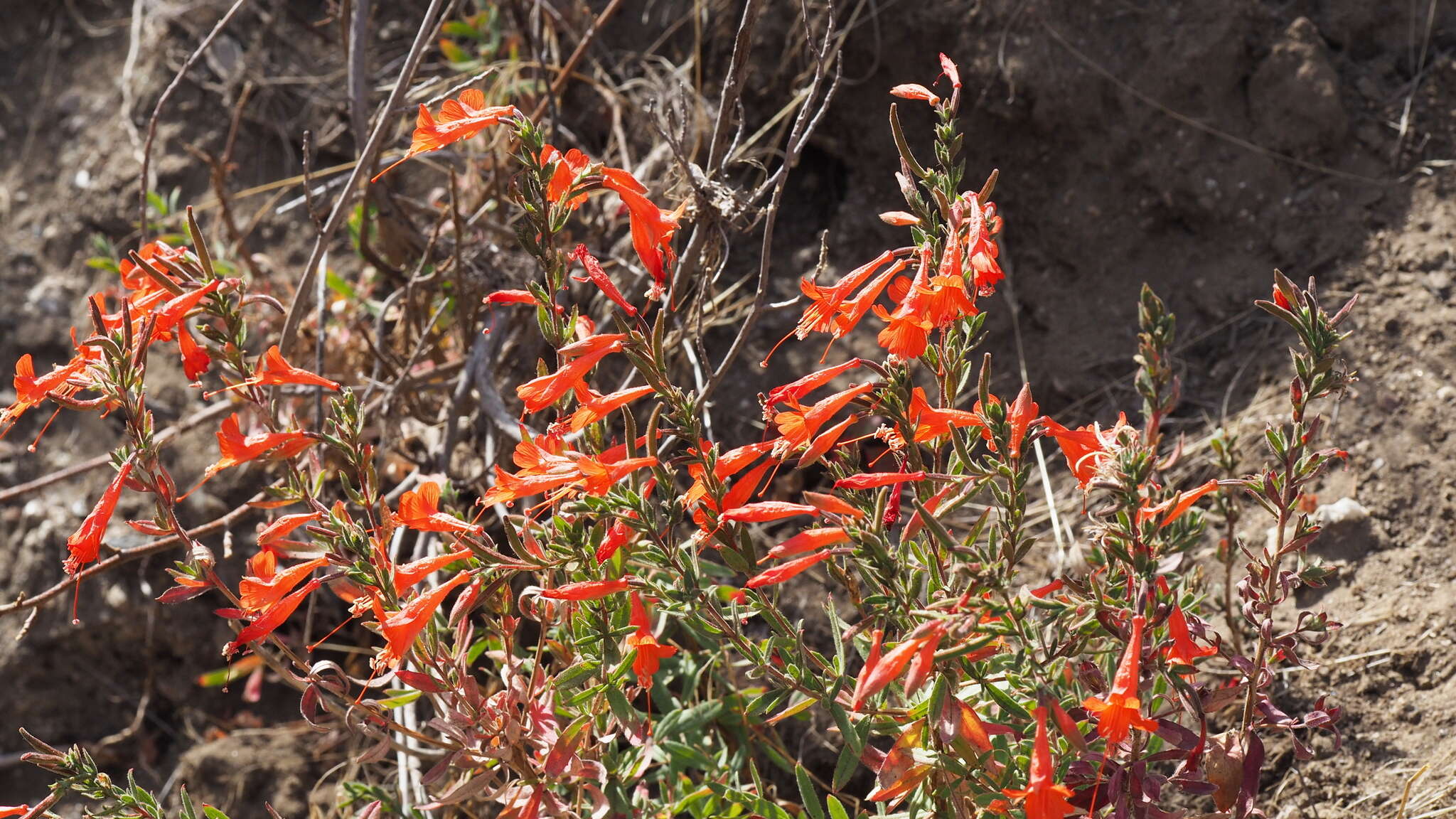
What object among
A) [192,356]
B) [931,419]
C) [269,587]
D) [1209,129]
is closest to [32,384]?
[192,356]

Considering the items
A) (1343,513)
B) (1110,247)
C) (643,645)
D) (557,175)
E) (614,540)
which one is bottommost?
(1343,513)

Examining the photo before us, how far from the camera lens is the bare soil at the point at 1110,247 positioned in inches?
109

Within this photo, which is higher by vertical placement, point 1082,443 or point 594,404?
point 594,404

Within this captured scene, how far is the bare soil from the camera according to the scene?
9.08 ft

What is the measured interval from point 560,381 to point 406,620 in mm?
407

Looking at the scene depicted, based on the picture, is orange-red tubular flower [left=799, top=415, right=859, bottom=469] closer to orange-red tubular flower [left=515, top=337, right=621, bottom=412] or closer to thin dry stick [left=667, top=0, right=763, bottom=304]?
orange-red tubular flower [left=515, top=337, right=621, bottom=412]

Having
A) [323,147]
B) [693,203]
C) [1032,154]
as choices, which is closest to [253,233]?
[323,147]

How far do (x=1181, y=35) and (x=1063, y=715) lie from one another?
2.41 metres

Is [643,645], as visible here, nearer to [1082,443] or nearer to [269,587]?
[269,587]

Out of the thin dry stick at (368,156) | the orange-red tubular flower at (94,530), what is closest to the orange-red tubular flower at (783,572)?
the orange-red tubular flower at (94,530)

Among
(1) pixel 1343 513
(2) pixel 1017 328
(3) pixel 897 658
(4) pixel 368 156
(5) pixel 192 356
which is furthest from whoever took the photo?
(2) pixel 1017 328

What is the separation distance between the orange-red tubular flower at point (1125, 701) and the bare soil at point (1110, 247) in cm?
128

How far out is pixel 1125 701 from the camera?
138cm

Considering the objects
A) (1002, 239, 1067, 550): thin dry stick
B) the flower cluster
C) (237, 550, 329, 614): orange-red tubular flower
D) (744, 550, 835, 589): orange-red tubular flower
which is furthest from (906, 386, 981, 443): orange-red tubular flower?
(1002, 239, 1067, 550): thin dry stick
